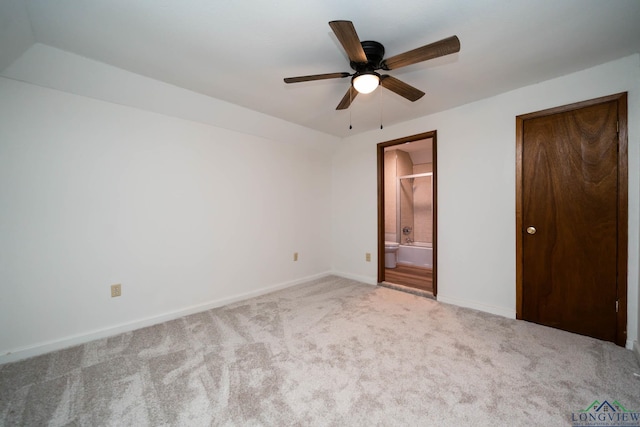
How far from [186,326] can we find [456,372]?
2.29 m

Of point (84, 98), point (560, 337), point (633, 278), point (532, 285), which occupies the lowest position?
point (560, 337)

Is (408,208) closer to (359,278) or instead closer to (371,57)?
(359,278)

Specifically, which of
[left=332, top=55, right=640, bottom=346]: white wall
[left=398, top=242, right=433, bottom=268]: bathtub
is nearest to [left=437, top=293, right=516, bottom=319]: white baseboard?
[left=332, top=55, right=640, bottom=346]: white wall

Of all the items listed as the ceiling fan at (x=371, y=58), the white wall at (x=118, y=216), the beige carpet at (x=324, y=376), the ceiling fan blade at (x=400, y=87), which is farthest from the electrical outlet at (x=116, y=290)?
the ceiling fan blade at (x=400, y=87)

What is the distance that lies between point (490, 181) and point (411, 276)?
2.02 metres

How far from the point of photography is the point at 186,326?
7.84 feet

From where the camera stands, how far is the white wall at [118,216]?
1.88 metres

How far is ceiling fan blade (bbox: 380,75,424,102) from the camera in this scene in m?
1.82

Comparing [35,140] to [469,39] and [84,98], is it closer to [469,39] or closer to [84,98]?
[84,98]

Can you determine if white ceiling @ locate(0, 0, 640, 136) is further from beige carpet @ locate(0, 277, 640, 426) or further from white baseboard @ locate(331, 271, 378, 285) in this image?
white baseboard @ locate(331, 271, 378, 285)

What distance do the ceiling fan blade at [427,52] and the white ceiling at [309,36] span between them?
0.23 m

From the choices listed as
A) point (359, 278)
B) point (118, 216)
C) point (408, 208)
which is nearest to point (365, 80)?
point (118, 216)

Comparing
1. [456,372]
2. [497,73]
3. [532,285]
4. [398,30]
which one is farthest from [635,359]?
[398,30]

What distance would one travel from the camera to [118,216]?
227 centimetres
